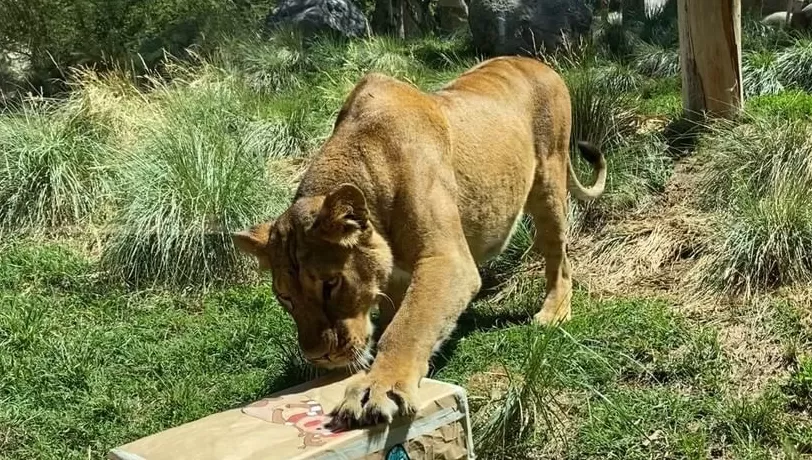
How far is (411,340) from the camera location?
4.27 metres

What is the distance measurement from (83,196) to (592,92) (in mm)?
4942

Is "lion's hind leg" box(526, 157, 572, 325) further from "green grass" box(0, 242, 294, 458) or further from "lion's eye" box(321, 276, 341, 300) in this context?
"lion's eye" box(321, 276, 341, 300)

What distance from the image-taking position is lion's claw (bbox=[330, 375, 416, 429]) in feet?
12.1

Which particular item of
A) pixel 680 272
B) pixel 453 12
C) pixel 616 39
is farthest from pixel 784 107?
pixel 453 12

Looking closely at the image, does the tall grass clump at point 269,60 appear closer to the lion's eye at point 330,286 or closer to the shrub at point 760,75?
the shrub at point 760,75

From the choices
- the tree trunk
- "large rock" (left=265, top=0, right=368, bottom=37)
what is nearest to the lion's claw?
the tree trunk

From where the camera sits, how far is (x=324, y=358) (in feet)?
14.3

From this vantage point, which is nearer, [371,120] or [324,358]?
[324,358]

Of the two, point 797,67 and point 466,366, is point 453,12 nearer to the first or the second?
point 797,67

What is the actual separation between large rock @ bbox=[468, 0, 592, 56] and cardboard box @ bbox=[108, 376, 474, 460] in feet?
36.3

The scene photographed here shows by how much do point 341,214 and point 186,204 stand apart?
3913mm

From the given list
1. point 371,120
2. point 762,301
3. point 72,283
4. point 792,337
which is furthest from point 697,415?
point 72,283

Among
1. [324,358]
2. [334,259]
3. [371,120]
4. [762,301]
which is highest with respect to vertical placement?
[371,120]

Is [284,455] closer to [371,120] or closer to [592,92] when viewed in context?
[371,120]
